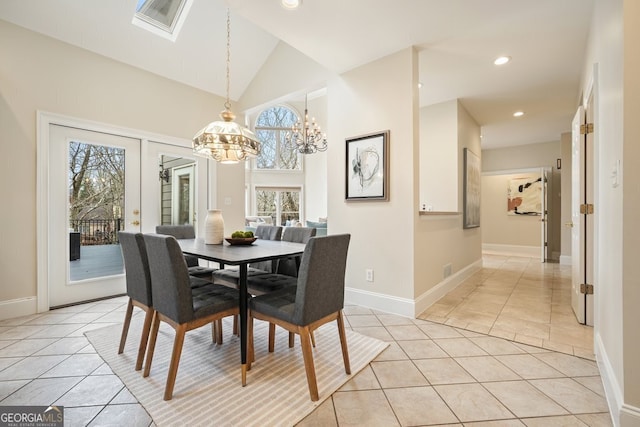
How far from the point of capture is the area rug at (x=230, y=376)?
1.40m

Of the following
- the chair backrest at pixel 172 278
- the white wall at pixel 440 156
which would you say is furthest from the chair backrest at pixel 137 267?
the white wall at pixel 440 156

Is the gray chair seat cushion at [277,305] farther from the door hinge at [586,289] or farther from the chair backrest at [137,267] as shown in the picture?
the door hinge at [586,289]

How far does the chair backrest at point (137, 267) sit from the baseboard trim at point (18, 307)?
5.46ft

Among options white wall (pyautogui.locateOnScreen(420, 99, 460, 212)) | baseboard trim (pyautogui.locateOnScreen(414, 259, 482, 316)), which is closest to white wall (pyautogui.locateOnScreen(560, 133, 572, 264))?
baseboard trim (pyautogui.locateOnScreen(414, 259, 482, 316))

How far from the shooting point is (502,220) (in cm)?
701

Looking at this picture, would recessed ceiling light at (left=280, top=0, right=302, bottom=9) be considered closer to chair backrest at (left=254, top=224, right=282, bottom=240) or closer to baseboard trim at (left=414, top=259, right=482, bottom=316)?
chair backrest at (left=254, top=224, right=282, bottom=240)

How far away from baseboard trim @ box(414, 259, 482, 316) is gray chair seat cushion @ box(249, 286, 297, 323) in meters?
1.51

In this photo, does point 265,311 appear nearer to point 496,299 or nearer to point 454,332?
point 454,332

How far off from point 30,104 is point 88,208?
111cm

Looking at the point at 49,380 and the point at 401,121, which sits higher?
the point at 401,121

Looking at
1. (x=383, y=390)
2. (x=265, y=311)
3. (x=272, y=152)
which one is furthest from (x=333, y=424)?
(x=272, y=152)

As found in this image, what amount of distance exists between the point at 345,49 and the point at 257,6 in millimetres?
→ 921

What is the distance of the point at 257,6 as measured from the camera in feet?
7.07

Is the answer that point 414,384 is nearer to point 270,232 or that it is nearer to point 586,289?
point 270,232
